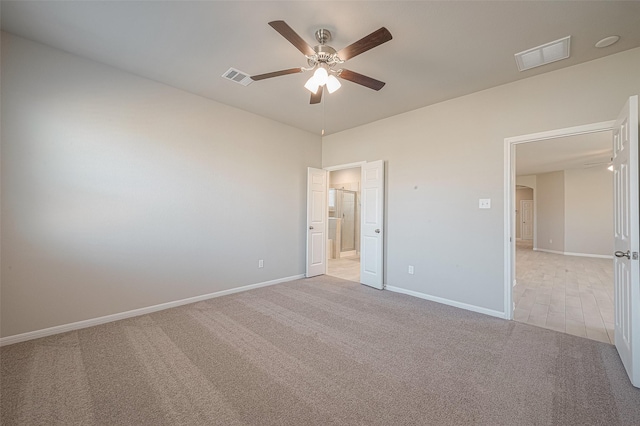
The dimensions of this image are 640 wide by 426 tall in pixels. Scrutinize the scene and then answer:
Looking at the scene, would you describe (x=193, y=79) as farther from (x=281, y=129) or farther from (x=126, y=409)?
(x=126, y=409)

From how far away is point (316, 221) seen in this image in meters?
5.19

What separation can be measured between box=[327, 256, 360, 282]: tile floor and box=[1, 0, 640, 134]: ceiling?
11.3 ft

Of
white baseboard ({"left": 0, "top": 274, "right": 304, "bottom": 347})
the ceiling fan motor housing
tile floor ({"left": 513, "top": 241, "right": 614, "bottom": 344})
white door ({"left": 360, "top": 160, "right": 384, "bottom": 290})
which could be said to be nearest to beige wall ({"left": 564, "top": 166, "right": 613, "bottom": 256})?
tile floor ({"left": 513, "top": 241, "right": 614, "bottom": 344})

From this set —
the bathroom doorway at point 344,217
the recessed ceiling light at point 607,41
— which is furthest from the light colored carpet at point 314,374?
the bathroom doorway at point 344,217

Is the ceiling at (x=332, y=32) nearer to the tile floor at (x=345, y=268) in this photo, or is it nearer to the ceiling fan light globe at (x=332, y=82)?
the ceiling fan light globe at (x=332, y=82)

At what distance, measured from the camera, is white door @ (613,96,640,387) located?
75.8 inches

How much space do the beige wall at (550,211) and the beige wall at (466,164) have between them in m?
7.35

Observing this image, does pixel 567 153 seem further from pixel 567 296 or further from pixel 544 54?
pixel 544 54

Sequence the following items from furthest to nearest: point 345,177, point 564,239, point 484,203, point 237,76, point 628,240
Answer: point 345,177 → point 564,239 → point 484,203 → point 237,76 → point 628,240

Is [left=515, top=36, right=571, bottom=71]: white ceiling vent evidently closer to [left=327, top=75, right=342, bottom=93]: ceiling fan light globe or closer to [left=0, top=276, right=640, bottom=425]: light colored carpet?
[left=327, top=75, right=342, bottom=93]: ceiling fan light globe

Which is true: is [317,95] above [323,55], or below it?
below

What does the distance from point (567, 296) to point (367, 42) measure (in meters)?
4.83

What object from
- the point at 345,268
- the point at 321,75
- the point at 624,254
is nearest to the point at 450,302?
the point at 624,254

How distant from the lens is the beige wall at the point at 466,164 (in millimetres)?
2697
